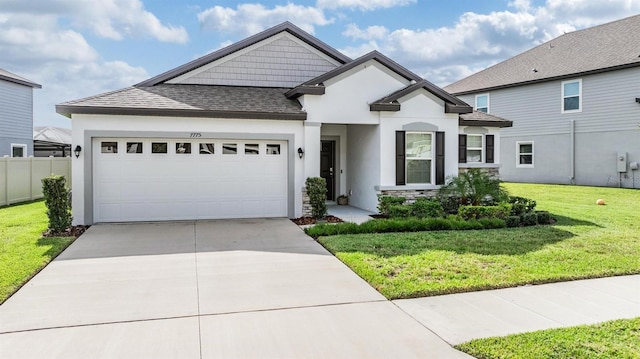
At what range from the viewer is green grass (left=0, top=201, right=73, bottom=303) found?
6.47 metres

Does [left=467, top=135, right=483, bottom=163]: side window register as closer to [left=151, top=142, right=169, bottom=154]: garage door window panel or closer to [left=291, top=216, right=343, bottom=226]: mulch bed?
[left=291, top=216, right=343, bottom=226]: mulch bed

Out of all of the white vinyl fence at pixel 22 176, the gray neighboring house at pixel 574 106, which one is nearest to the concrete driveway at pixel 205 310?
the white vinyl fence at pixel 22 176

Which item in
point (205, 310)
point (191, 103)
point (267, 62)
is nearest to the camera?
point (205, 310)

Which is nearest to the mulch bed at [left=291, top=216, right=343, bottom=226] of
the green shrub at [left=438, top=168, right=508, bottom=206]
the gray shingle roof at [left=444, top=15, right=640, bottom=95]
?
the green shrub at [left=438, top=168, right=508, bottom=206]

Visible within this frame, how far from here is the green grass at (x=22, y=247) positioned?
6.47 m

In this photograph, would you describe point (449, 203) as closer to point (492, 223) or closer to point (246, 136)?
point (492, 223)

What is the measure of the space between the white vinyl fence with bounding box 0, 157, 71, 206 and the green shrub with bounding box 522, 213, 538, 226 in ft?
50.6

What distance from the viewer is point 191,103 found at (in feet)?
39.8

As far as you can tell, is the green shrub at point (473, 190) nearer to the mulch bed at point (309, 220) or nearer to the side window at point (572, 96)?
the mulch bed at point (309, 220)

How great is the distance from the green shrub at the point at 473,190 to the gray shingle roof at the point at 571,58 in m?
11.4

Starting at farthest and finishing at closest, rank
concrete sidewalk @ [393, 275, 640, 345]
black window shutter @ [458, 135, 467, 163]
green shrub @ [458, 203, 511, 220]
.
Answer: black window shutter @ [458, 135, 467, 163] → green shrub @ [458, 203, 511, 220] → concrete sidewalk @ [393, 275, 640, 345]

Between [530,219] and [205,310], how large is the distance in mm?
9000

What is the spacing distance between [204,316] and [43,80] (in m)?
25.8

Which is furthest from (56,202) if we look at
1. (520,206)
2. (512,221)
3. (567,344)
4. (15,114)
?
→ (15,114)
